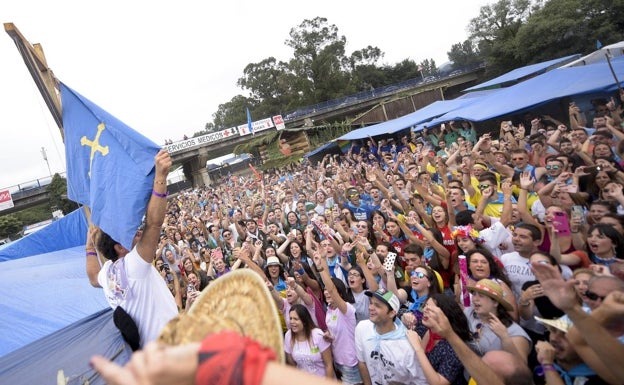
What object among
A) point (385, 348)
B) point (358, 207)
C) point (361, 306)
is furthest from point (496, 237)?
point (358, 207)

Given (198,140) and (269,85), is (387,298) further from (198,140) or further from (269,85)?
(269,85)

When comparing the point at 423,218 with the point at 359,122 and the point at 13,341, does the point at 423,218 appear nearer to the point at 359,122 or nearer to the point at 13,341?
the point at 13,341

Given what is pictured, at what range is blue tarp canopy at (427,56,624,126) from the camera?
888 centimetres

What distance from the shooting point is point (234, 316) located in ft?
3.79

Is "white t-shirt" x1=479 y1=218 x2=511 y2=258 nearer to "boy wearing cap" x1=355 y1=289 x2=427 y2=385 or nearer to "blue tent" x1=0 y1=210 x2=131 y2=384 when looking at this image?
"boy wearing cap" x1=355 y1=289 x2=427 y2=385

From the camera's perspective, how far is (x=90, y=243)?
2889 millimetres

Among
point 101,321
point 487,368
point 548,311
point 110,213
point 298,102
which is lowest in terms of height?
point 548,311

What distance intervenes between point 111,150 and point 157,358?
7.72 ft

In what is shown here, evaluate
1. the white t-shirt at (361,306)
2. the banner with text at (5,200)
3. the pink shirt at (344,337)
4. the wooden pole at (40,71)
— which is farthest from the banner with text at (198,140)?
the pink shirt at (344,337)

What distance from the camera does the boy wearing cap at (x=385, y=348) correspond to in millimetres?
2668

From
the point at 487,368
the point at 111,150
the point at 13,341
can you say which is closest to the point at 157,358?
the point at 487,368

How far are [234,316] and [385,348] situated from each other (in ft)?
6.48

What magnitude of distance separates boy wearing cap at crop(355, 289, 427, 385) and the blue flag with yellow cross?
1820mm

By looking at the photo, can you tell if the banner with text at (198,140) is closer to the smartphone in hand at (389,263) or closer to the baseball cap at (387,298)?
the smartphone in hand at (389,263)
